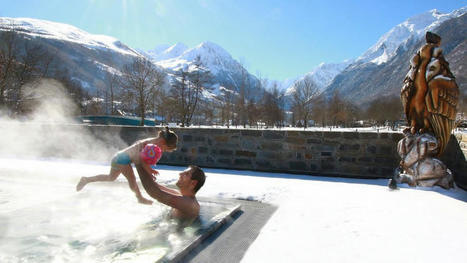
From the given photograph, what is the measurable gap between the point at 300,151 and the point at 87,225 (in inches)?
159

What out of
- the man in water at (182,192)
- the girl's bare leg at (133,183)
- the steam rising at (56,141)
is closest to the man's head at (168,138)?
the man in water at (182,192)

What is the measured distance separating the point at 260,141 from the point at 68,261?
14.5ft

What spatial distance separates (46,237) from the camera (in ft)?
8.79

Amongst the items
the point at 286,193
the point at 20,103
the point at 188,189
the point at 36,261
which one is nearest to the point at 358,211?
the point at 286,193

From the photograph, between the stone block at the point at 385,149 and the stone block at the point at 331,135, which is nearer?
the stone block at the point at 385,149

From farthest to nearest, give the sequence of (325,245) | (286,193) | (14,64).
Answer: (14,64)
(286,193)
(325,245)

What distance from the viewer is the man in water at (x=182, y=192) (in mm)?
2883

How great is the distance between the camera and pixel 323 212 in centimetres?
321

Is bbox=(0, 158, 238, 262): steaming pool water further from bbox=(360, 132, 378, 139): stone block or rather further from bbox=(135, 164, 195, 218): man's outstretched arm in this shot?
bbox=(360, 132, 378, 139): stone block

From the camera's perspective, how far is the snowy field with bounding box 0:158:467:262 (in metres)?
2.24

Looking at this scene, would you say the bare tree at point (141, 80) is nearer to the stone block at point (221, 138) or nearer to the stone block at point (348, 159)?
the stone block at point (221, 138)

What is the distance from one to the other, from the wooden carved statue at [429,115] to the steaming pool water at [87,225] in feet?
9.61

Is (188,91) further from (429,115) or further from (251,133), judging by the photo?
(429,115)

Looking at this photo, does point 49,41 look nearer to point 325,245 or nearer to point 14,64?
point 14,64
